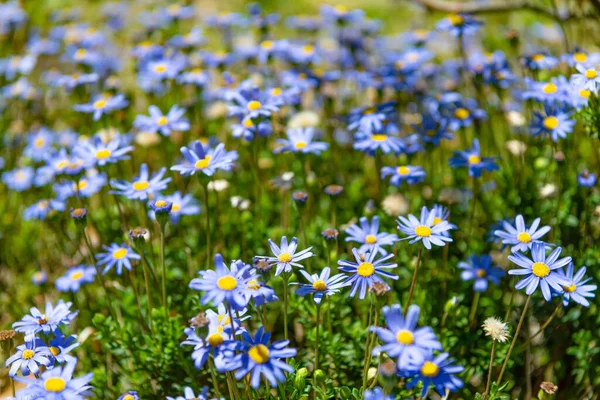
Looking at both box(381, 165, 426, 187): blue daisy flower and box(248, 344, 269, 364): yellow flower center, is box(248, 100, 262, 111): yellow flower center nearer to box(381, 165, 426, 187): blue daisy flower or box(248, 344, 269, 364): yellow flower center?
box(381, 165, 426, 187): blue daisy flower

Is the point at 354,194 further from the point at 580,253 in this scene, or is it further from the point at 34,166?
the point at 34,166

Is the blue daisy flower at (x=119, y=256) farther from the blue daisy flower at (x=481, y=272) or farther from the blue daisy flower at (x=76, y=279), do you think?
the blue daisy flower at (x=481, y=272)

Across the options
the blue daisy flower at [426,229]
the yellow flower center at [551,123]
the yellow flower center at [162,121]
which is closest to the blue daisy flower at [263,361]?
the blue daisy flower at [426,229]

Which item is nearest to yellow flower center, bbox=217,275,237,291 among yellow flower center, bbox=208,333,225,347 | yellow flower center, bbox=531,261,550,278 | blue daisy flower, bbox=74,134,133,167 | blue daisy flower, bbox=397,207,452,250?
yellow flower center, bbox=208,333,225,347

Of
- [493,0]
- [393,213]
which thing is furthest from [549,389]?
[493,0]

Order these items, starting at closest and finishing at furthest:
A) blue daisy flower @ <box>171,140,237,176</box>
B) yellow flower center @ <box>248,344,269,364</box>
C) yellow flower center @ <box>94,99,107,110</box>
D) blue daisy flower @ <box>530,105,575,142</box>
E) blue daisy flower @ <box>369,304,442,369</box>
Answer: blue daisy flower @ <box>369,304,442,369</box> < yellow flower center @ <box>248,344,269,364</box> < blue daisy flower @ <box>171,140,237,176</box> < blue daisy flower @ <box>530,105,575,142</box> < yellow flower center @ <box>94,99,107,110</box>
